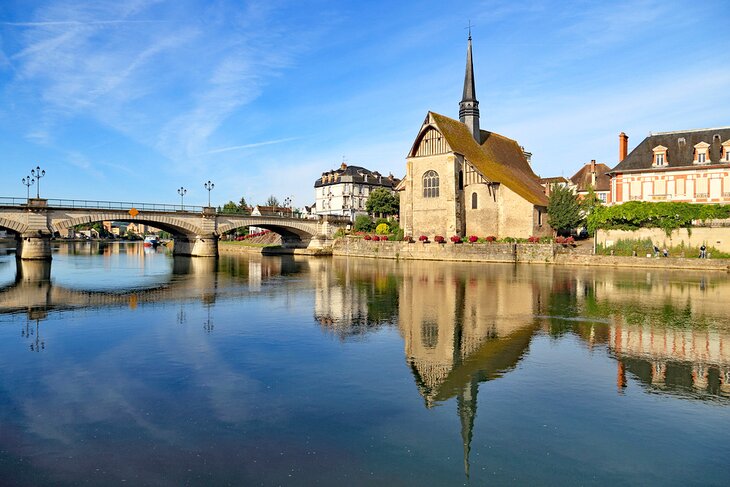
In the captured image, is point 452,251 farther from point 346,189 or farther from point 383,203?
point 346,189

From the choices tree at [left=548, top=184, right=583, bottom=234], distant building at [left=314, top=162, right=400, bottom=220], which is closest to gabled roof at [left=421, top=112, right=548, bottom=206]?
tree at [left=548, top=184, right=583, bottom=234]

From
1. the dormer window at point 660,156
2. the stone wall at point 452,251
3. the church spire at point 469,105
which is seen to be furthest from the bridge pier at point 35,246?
the dormer window at point 660,156

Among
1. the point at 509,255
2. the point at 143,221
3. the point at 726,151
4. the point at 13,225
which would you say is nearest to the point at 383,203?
the point at 509,255

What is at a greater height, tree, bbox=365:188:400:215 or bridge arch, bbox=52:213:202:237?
tree, bbox=365:188:400:215

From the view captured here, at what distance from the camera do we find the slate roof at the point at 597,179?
7262 centimetres

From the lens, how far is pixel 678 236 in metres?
45.2

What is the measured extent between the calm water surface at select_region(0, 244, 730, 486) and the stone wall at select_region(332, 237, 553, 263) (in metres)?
29.4

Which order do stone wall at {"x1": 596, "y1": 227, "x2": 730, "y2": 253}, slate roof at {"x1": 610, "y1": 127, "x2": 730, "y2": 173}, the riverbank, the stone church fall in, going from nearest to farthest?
1. the riverbank
2. stone wall at {"x1": 596, "y1": 227, "x2": 730, "y2": 253}
3. slate roof at {"x1": 610, "y1": 127, "x2": 730, "y2": 173}
4. the stone church

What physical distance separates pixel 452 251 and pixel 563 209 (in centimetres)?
1318

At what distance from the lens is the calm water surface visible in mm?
7305

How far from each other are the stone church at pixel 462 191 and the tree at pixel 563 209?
1588mm

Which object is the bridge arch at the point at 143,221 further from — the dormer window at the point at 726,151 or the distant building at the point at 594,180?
the dormer window at the point at 726,151

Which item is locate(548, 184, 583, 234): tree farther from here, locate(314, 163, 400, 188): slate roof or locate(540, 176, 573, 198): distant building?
locate(314, 163, 400, 188): slate roof

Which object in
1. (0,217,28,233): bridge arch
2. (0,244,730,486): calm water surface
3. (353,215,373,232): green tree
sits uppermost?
(353,215,373,232): green tree
